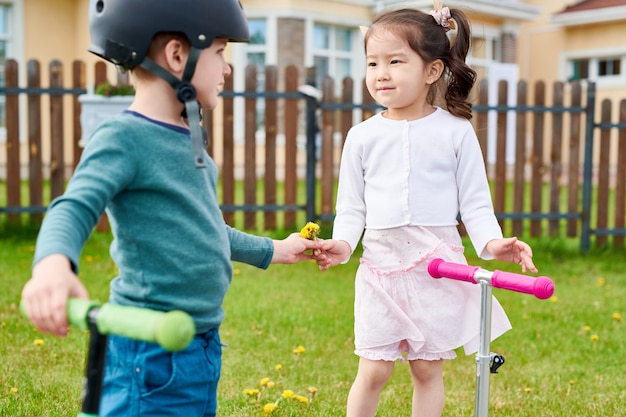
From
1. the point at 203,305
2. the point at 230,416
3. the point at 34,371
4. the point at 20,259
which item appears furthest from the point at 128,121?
the point at 20,259

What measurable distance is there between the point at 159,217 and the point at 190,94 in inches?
12.1

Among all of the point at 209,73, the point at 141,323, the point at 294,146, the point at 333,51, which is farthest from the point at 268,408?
the point at 333,51

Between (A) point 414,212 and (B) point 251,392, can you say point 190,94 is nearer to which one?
(A) point 414,212

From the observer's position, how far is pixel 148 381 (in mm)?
1953

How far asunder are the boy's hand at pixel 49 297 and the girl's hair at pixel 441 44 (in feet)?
5.33

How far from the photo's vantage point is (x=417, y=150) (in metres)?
2.81

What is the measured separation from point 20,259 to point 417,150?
4.55 m

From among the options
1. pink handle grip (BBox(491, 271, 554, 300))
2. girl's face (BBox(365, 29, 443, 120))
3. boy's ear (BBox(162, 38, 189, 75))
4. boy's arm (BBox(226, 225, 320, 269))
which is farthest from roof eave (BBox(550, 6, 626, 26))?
boy's ear (BBox(162, 38, 189, 75))

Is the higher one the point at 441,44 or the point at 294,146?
the point at 441,44

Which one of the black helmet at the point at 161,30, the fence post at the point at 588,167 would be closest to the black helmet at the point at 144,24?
the black helmet at the point at 161,30

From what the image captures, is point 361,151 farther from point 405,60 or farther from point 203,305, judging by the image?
point 203,305

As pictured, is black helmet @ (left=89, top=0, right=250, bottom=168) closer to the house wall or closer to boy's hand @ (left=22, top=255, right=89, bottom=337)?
boy's hand @ (left=22, top=255, right=89, bottom=337)

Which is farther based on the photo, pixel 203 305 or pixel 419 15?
pixel 419 15

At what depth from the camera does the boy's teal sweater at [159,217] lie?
187 cm
